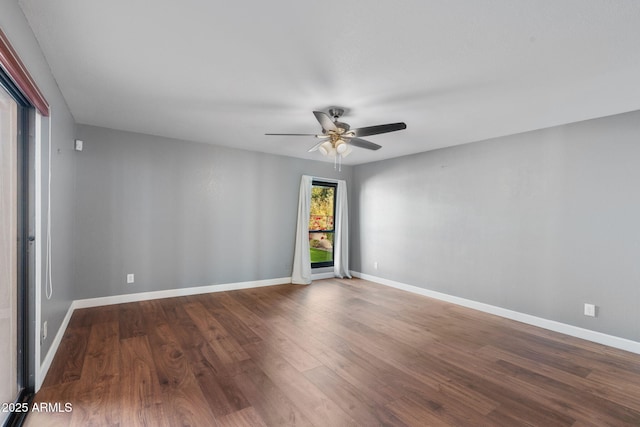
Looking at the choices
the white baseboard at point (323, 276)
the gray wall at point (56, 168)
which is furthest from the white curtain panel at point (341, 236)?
the gray wall at point (56, 168)

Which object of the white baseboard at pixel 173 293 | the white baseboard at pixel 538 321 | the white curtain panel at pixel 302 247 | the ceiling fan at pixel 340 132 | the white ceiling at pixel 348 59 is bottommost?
the white baseboard at pixel 538 321

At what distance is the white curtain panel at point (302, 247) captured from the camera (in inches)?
215

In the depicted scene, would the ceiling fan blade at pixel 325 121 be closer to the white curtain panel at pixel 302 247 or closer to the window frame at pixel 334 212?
the white curtain panel at pixel 302 247

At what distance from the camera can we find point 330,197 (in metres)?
6.23

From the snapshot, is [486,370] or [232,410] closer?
[232,410]

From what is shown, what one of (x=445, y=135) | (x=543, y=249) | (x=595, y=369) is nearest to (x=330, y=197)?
(x=445, y=135)

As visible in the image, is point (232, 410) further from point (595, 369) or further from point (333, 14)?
point (595, 369)

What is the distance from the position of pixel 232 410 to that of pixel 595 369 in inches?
120

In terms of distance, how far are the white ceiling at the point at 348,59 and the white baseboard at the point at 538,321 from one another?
232 cm

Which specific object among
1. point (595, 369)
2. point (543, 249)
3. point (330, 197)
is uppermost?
point (330, 197)

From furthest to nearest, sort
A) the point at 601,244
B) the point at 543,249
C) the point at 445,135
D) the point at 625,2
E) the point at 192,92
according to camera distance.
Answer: the point at 445,135, the point at 543,249, the point at 601,244, the point at 192,92, the point at 625,2

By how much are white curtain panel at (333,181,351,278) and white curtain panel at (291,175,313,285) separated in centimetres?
77

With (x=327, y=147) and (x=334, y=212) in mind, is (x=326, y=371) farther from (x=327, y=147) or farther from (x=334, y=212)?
(x=334, y=212)

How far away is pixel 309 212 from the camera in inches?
223
